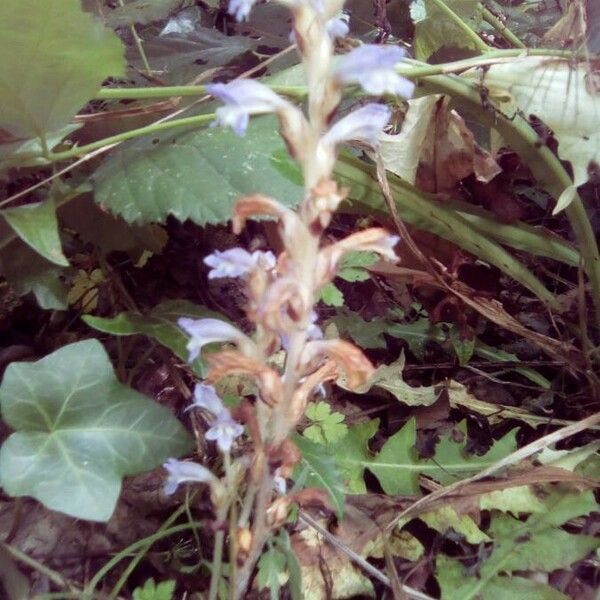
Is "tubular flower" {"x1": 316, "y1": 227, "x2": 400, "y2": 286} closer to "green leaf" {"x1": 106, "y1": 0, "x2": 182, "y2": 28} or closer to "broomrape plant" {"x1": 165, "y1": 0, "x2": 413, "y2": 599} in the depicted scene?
"broomrape plant" {"x1": 165, "y1": 0, "x2": 413, "y2": 599}

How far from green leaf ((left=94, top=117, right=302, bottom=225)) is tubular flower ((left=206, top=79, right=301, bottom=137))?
0.24 metres

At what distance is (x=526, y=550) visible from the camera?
780mm

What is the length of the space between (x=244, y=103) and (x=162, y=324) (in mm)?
352

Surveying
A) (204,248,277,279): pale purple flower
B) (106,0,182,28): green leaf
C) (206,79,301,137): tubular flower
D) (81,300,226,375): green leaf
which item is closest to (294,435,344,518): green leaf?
(81,300,226,375): green leaf

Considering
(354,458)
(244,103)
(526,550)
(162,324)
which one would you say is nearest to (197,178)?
(162,324)

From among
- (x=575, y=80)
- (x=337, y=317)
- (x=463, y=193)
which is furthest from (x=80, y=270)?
(x=575, y=80)

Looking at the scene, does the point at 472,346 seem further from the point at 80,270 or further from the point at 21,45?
the point at 21,45

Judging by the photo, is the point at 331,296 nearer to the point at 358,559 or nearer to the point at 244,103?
the point at 358,559

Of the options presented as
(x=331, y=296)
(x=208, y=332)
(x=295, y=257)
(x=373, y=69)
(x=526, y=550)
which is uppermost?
(x=373, y=69)

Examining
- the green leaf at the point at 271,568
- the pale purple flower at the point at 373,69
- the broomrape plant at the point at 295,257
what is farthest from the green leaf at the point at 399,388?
the pale purple flower at the point at 373,69

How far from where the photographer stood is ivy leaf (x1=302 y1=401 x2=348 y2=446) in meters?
0.86

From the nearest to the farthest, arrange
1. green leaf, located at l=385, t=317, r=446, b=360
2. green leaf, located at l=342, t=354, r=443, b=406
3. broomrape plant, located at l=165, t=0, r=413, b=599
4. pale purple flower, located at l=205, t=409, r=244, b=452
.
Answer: broomrape plant, located at l=165, t=0, r=413, b=599
pale purple flower, located at l=205, t=409, r=244, b=452
green leaf, located at l=342, t=354, r=443, b=406
green leaf, located at l=385, t=317, r=446, b=360

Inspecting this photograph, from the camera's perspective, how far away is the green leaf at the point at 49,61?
2.12ft

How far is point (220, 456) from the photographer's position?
81 cm
